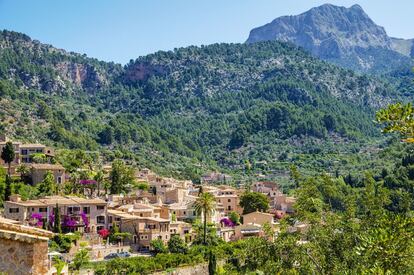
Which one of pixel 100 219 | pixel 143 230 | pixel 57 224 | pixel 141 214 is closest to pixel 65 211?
pixel 57 224

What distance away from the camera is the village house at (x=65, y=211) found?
53250 millimetres

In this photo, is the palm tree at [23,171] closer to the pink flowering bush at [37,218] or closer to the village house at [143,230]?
the pink flowering bush at [37,218]

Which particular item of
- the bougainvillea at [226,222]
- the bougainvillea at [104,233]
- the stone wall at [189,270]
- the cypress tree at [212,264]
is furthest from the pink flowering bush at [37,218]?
the bougainvillea at [226,222]

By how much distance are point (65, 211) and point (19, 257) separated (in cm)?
4958

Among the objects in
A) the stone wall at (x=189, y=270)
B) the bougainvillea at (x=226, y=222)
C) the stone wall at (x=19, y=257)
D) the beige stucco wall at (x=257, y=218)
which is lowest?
the stone wall at (x=189, y=270)

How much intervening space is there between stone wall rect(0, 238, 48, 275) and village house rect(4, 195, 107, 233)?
45.8 metres

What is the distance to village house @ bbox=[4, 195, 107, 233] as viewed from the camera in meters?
53.2

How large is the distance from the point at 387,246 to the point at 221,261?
4532 centimetres

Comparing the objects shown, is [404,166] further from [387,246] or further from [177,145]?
[387,246]

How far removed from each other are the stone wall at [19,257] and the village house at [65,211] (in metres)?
45.8

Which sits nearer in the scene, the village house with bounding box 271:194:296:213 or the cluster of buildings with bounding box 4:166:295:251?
the cluster of buildings with bounding box 4:166:295:251

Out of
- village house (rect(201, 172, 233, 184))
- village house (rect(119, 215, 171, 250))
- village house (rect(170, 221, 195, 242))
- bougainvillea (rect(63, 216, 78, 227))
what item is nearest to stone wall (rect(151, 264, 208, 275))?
village house (rect(119, 215, 171, 250))

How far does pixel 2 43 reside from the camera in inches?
7603

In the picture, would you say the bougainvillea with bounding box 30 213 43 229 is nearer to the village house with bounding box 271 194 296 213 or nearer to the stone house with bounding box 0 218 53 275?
the village house with bounding box 271 194 296 213
